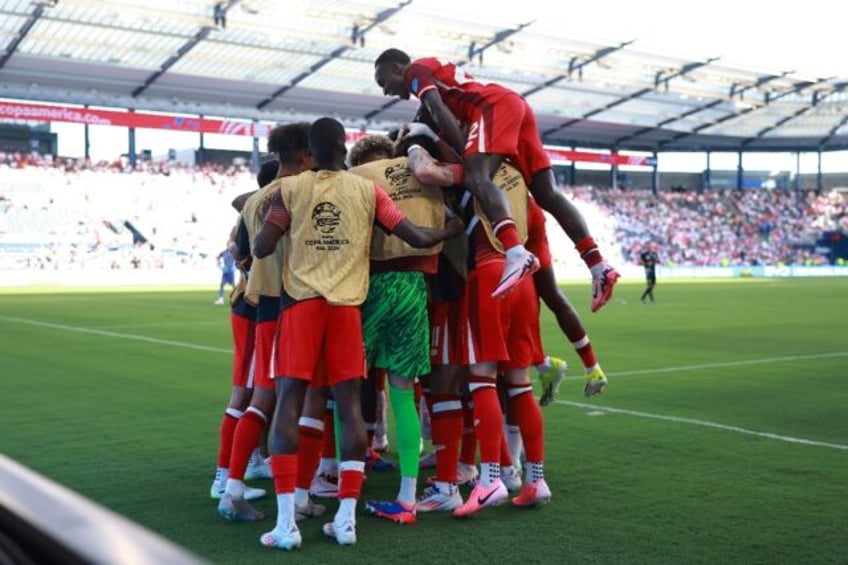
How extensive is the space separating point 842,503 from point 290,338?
2907mm

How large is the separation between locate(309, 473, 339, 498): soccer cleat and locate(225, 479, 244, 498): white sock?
717mm

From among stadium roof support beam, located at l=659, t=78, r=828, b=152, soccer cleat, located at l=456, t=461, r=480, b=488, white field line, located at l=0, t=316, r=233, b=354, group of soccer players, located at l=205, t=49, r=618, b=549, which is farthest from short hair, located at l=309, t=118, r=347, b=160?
stadium roof support beam, located at l=659, t=78, r=828, b=152

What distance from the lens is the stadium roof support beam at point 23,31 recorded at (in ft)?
114

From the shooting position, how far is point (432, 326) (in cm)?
516

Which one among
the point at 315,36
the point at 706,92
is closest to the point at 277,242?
the point at 315,36

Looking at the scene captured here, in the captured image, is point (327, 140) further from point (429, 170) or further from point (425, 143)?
point (425, 143)

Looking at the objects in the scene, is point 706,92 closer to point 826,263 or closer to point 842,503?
point 826,263

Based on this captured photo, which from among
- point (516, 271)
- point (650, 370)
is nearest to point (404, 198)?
point (516, 271)

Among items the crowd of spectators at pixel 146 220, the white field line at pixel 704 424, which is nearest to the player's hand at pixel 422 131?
the white field line at pixel 704 424

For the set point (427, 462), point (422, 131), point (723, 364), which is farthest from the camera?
point (723, 364)

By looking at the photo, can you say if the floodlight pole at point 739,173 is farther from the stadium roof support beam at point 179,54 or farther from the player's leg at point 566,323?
the player's leg at point 566,323

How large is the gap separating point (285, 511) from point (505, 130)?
2256 millimetres

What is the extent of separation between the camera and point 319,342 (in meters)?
4.40

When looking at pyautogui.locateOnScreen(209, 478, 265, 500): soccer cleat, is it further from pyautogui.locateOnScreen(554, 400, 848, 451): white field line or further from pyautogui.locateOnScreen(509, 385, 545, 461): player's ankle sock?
pyautogui.locateOnScreen(554, 400, 848, 451): white field line
